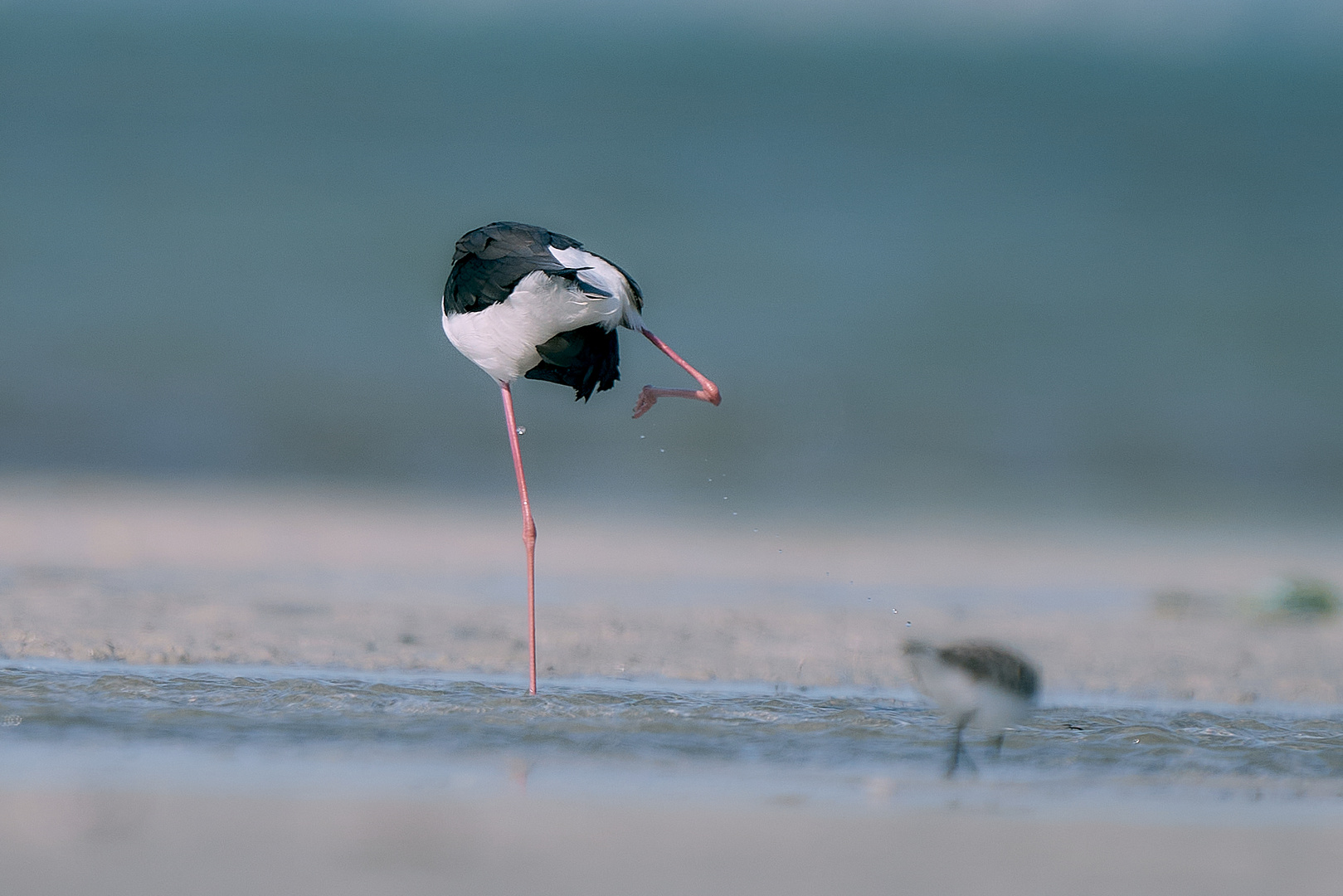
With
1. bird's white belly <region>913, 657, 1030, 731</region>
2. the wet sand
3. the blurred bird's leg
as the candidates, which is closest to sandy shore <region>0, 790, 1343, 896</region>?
the wet sand

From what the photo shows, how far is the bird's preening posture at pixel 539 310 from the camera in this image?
434 centimetres

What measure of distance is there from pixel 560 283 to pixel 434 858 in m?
2.10

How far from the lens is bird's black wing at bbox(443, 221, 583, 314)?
4355 mm

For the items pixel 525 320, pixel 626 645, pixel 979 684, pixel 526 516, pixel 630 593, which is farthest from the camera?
pixel 630 593

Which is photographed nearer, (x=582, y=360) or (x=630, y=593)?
(x=582, y=360)

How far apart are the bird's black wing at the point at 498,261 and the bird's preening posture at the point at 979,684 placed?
1.42 metres

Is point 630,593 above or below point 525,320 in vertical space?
below

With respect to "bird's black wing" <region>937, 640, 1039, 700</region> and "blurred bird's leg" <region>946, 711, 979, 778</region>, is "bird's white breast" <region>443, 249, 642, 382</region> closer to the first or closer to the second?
"bird's black wing" <region>937, 640, 1039, 700</region>

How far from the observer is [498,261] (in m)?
4.48

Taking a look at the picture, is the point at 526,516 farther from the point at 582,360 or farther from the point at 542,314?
the point at 542,314

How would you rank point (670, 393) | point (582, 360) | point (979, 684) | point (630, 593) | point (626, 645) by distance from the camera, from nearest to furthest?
point (979, 684) < point (582, 360) < point (670, 393) < point (626, 645) < point (630, 593)

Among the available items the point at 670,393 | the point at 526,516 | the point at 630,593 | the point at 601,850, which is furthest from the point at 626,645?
the point at 601,850

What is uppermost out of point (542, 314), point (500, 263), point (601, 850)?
point (500, 263)

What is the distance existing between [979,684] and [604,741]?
0.90m
